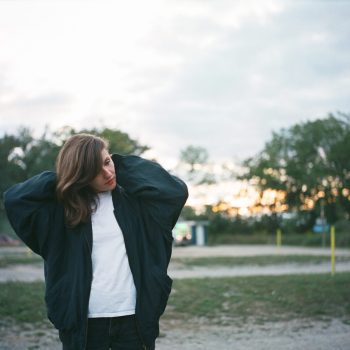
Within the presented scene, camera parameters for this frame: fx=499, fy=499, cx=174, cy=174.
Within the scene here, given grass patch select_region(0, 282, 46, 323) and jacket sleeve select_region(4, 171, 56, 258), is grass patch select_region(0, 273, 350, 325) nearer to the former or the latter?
grass patch select_region(0, 282, 46, 323)

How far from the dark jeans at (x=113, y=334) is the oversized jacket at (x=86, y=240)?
42 mm

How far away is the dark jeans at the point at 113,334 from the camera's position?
2200 millimetres

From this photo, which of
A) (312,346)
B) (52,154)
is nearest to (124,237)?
(312,346)

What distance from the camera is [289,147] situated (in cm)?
5309

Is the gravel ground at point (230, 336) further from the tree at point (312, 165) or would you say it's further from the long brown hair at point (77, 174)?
the tree at point (312, 165)

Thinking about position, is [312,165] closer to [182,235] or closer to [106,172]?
[182,235]

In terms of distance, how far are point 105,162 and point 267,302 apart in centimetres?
651

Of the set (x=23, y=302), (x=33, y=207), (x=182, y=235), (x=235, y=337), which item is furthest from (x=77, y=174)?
(x=182, y=235)

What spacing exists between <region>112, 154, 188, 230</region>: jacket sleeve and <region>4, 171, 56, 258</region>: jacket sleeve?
1.21ft

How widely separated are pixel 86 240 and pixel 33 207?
286 mm

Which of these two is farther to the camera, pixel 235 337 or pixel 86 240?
pixel 235 337

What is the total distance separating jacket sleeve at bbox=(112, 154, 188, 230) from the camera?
7.79 ft

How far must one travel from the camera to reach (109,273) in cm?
227

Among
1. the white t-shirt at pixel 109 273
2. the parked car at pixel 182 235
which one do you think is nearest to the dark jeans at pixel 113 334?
the white t-shirt at pixel 109 273
